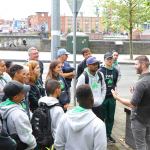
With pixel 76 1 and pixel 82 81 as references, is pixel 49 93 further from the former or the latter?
pixel 76 1

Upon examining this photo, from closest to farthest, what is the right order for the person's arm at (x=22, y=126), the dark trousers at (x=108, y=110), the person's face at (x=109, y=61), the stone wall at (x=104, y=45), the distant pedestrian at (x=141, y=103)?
the person's arm at (x=22, y=126)
the distant pedestrian at (x=141, y=103)
the person's face at (x=109, y=61)
the dark trousers at (x=108, y=110)
the stone wall at (x=104, y=45)

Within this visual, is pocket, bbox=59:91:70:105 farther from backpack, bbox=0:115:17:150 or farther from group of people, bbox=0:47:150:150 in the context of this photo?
backpack, bbox=0:115:17:150

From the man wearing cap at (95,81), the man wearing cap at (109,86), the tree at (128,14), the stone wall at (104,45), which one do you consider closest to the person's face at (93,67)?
the man wearing cap at (95,81)

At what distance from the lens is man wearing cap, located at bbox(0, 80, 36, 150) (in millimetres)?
4918

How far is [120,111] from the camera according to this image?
11969mm

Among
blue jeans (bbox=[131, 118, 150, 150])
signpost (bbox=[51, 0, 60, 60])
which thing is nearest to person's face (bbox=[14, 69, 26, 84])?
blue jeans (bbox=[131, 118, 150, 150])

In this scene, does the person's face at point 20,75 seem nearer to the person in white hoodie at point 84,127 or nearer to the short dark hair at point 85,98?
the person in white hoodie at point 84,127

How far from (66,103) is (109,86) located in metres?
1.91

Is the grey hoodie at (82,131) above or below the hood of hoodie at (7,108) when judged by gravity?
below

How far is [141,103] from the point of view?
636cm

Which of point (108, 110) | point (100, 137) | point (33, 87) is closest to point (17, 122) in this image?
point (100, 137)

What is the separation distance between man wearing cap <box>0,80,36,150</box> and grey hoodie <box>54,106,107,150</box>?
17.8 inches

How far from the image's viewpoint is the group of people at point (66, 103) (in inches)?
177

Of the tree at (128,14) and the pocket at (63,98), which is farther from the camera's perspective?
the tree at (128,14)
